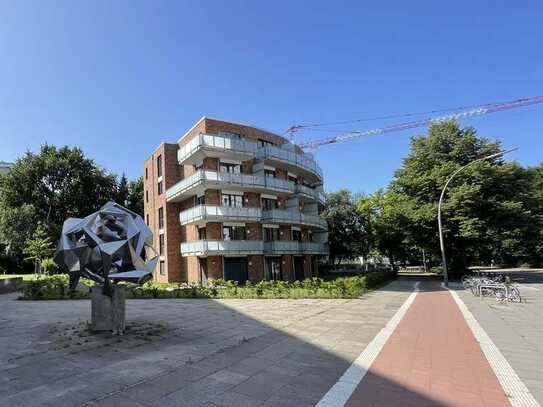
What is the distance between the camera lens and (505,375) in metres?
6.23

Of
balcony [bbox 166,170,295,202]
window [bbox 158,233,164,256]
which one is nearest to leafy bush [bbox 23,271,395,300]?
balcony [bbox 166,170,295,202]

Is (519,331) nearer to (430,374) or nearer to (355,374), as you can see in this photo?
(430,374)

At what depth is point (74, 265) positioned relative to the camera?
10109mm

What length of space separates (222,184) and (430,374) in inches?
926

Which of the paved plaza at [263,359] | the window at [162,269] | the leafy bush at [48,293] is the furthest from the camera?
the window at [162,269]

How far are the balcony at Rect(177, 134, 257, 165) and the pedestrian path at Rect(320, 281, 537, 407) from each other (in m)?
21.1

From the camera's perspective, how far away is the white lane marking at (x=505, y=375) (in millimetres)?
5137

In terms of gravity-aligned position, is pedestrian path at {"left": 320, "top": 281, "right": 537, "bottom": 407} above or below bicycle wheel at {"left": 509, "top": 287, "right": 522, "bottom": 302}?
above

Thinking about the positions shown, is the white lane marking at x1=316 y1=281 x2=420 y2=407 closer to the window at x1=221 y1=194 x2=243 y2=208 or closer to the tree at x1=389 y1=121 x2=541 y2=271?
the window at x1=221 y1=194 x2=243 y2=208

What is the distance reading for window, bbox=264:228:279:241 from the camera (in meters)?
32.0

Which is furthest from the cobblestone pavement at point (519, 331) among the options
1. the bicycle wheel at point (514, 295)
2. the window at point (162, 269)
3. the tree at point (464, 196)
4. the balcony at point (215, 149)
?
the window at point (162, 269)

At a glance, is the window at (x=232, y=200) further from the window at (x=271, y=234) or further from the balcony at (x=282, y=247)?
the balcony at (x=282, y=247)

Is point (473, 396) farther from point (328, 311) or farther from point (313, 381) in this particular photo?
point (328, 311)

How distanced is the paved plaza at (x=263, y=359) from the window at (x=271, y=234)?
60.9 ft
